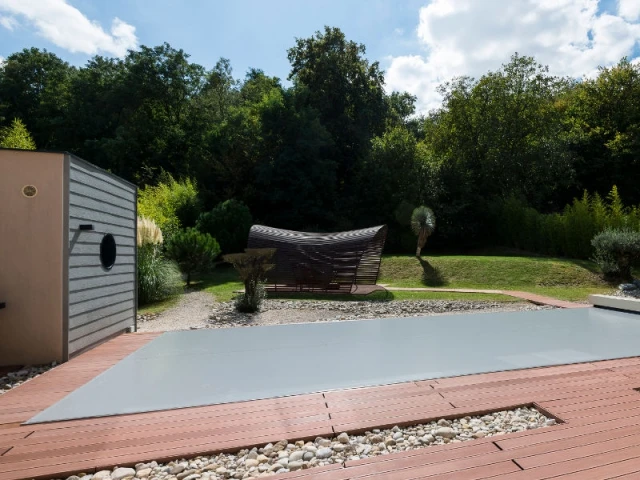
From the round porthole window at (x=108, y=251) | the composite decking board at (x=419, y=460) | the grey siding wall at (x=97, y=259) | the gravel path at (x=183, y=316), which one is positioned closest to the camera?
the composite decking board at (x=419, y=460)

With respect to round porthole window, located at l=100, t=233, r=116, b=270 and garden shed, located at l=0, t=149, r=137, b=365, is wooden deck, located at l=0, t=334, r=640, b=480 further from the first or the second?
round porthole window, located at l=100, t=233, r=116, b=270

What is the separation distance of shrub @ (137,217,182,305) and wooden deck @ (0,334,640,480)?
4.24 meters

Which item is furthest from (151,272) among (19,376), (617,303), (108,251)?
(617,303)

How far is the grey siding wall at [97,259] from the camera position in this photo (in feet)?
12.6

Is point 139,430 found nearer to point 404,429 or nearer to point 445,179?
point 404,429

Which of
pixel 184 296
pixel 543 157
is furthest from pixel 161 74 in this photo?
pixel 543 157

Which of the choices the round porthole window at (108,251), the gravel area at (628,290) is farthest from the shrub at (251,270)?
the gravel area at (628,290)

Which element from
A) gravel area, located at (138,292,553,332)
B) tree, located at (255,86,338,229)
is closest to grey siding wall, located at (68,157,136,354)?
gravel area, located at (138,292,553,332)

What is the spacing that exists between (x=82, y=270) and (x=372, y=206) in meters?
15.0

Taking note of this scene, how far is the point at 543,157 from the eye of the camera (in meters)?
17.8

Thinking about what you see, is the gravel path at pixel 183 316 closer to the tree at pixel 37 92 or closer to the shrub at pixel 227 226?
the shrub at pixel 227 226

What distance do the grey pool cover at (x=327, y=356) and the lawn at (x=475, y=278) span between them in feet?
8.16

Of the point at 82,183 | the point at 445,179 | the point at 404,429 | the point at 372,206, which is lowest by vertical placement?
the point at 404,429

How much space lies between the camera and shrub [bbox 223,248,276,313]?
21.2 ft
